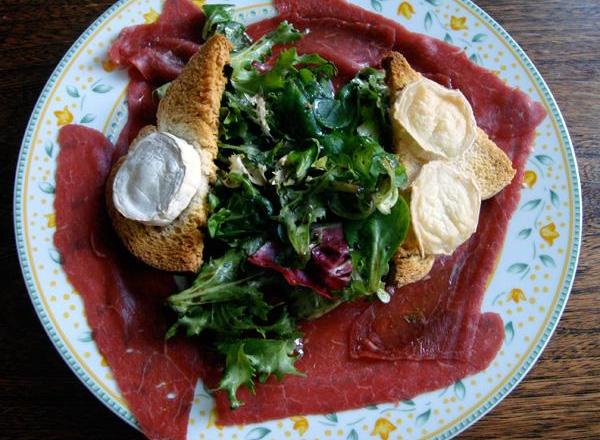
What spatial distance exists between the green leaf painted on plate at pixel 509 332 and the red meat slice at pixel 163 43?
7.11ft

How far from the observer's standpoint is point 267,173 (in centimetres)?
287

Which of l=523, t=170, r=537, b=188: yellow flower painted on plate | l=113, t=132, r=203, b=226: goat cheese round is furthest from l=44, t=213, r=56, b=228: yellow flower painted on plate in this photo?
l=523, t=170, r=537, b=188: yellow flower painted on plate

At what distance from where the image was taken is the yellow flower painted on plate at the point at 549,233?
10.5ft

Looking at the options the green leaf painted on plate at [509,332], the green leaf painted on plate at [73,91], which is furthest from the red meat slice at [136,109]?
the green leaf painted on plate at [509,332]

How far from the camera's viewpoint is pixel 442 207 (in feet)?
9.64

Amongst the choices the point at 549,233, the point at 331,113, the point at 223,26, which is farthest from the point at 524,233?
the point at 223,26

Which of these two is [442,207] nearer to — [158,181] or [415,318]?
[415,318]

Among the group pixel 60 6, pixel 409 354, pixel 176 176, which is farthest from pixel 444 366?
pixel 60 6

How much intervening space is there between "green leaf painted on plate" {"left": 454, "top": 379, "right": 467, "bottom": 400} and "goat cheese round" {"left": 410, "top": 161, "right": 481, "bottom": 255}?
0.67 meters

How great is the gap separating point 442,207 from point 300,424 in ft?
4.16

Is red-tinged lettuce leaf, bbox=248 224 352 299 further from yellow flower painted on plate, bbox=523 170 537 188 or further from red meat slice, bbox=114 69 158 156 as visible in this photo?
yellow flower painted on plate, bbox=523 170 537 188

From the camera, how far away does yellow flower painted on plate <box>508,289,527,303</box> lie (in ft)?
10.3

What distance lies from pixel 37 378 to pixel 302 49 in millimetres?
2207

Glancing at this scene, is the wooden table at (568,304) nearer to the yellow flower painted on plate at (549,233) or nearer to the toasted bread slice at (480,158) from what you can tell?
the yellow flower painted on plate at (549,233)
